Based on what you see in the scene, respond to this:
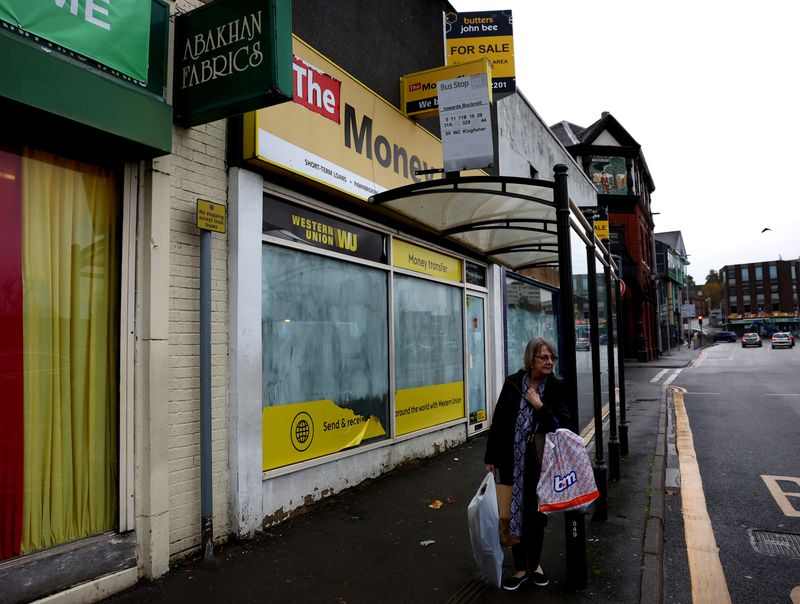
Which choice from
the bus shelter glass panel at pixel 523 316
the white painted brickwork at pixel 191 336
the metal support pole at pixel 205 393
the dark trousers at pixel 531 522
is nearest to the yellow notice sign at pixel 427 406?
the bus shelter glass panel at pixel 523 316

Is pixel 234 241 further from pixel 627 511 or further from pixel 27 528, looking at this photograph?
pixel 627 511

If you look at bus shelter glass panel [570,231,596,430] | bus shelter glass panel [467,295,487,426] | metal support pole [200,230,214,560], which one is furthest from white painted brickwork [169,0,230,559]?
bus shelter glass panel [467,295,487,426]

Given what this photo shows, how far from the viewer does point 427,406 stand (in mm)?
7922

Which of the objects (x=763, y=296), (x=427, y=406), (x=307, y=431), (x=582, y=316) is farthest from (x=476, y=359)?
(x=763, y=296)

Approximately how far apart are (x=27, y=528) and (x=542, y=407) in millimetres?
3359

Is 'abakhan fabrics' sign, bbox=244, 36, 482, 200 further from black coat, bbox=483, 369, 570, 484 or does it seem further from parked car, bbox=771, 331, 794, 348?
parked car, bbox=771, 331, 794, 348

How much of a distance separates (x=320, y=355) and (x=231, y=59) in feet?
9.81

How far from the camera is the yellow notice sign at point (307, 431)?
508 centimetres

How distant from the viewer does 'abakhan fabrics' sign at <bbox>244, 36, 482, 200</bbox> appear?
16.5 ft

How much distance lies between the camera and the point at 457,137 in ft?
22.4

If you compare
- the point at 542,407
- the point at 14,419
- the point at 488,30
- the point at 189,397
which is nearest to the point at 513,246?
the point at 488,30

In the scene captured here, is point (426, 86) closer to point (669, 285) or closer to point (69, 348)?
point (69, 348)

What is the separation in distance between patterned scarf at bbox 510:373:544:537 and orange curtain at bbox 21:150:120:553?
2804mm

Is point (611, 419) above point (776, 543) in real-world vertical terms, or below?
above
